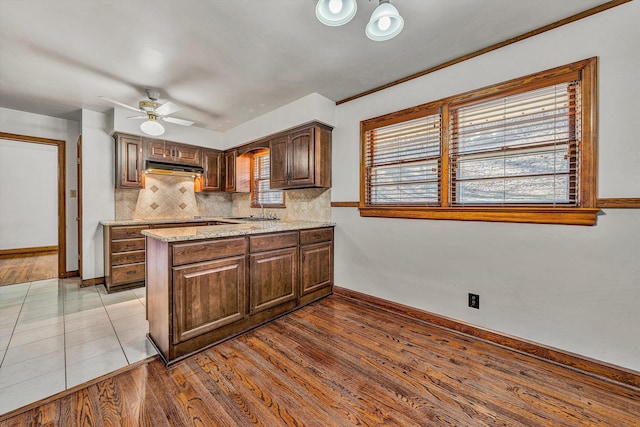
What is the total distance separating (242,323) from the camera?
98.1 inches

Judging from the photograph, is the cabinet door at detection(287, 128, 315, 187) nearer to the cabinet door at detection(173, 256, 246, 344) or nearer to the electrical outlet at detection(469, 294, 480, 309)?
the cabinet door at detection(173, 256, 246, 344)

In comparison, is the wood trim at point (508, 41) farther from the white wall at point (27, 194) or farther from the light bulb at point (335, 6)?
the white wall at point (27, 194)

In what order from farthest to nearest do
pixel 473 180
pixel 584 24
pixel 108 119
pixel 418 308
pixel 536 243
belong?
1. pixel 108 119
2. pixel 418 308
3. pixel 473 180
4. pixel 536 243
5. pixel 584 24

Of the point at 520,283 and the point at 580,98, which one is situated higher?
the point at 580,98

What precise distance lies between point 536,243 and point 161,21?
11.0ft

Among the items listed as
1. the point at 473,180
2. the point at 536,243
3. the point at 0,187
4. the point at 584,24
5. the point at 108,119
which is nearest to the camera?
the point at 584,24

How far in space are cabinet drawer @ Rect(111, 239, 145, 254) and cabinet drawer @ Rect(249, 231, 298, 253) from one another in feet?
7.57

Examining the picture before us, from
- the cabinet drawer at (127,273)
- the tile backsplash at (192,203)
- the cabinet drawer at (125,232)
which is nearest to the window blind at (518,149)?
the tile backsplash at (192,203)

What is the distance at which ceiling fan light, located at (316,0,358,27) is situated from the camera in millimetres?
1578

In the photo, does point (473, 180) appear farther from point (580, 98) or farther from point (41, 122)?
point (41, 122)

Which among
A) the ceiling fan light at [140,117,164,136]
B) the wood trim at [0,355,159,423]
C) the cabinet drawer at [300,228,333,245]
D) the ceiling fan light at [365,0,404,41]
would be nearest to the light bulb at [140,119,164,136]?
the ceiling fan light at [140,117,164,136]

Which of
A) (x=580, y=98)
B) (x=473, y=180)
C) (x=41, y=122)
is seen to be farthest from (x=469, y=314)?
(x=41, y=122)

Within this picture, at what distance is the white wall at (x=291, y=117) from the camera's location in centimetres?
333

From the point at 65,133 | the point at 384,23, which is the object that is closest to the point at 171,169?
the point at 65,133
